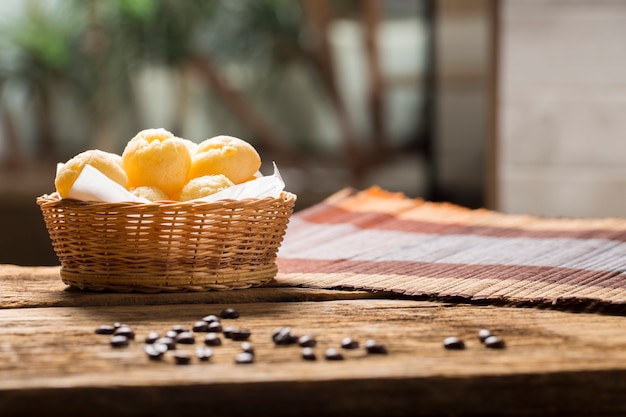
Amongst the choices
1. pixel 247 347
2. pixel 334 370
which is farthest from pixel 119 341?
pixel 334 370

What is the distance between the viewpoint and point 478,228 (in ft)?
5.26

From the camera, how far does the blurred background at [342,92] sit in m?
3.11

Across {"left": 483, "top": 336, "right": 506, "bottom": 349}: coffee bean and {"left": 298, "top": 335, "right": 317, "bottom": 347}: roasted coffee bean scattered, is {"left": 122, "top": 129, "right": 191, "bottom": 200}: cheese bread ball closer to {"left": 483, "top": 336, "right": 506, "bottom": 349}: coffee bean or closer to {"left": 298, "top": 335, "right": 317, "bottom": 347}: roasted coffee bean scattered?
{"left": 298, "top": 335, "right": 317, "bottom": 347}: roasted coffee bean scattered

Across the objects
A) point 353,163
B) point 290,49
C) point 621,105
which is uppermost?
point 290,49

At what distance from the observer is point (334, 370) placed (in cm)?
83

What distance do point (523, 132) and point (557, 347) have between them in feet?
7.60

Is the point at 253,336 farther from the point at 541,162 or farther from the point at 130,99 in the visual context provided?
the point at 130,99

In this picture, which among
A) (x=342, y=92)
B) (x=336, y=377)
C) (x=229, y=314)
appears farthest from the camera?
(x=342, y=92)

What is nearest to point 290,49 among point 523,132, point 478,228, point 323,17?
point 323,17

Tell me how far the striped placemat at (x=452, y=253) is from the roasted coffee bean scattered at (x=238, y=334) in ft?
0.88

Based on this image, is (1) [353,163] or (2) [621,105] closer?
(2) [621,105]

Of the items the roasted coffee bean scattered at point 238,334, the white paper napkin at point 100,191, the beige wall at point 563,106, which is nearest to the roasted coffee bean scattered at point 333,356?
the roasted coffee bean scattered at point 238,334

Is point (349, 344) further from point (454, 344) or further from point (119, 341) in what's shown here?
point (119, 341)

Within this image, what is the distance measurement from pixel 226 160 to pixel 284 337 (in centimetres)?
35
